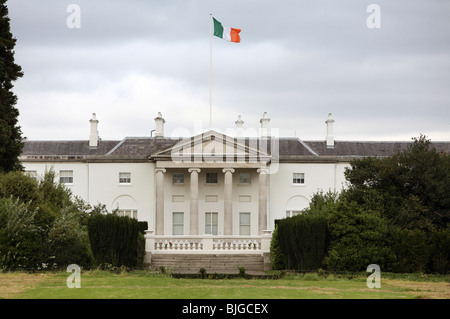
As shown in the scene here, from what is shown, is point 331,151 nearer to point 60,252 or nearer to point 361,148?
point 361,148

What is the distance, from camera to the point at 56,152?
2389 inches

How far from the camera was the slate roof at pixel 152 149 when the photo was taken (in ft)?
195

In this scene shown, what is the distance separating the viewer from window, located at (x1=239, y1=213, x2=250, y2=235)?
189 feet

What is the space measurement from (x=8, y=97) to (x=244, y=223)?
27.1 metres

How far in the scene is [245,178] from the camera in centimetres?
5825

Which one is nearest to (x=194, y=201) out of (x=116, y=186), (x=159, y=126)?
(x=116, y=186)

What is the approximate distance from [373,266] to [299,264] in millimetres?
4001

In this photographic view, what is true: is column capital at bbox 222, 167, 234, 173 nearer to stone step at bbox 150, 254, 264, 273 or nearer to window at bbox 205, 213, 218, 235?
window at bbox 205, 213, 218, 235

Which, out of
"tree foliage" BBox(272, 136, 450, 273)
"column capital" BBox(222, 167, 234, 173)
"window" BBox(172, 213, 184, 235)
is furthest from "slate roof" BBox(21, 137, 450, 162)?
"tree foliage" BBox(272, 136, 450, 273)

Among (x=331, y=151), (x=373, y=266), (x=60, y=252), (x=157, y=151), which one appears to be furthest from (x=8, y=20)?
(x=331, y=151)

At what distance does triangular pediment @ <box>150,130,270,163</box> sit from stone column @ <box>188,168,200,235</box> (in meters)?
1.17

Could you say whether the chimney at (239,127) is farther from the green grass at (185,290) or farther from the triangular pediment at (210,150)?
the green grass at (185,290)

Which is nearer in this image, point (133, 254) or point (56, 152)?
point (133, 254)
